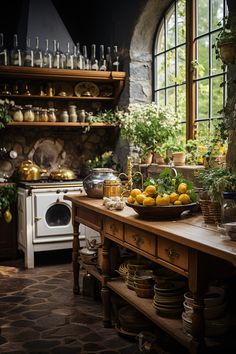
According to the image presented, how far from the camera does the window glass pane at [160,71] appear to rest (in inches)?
212

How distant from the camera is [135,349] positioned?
317 centimetres

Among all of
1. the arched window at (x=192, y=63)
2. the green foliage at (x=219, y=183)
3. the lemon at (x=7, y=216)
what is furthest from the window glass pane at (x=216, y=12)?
the lemon at (x=7, y=216)

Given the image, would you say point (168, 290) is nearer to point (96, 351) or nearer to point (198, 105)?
point (96, 351)

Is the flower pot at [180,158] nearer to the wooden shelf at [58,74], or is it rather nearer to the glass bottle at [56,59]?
the wooden shelf at [58,74]

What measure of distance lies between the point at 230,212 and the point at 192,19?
2.64 m

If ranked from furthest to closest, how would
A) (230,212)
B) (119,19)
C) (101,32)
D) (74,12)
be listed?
(74,12), (101,32), (119,19), (230,212)

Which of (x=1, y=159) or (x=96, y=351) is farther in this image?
(x=1, y=159)

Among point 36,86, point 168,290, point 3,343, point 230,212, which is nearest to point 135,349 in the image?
point 168,290

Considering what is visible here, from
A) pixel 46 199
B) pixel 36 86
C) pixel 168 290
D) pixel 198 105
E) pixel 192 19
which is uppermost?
pixel 192 19

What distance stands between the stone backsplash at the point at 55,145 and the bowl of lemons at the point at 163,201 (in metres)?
2.96

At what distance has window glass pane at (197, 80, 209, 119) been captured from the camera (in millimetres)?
4500

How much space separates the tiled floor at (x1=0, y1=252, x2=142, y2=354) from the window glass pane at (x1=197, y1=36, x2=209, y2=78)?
2281 millimetres

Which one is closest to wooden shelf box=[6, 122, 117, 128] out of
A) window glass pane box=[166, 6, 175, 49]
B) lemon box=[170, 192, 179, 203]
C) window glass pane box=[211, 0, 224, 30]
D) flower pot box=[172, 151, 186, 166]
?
window glass pane box=[166, 6, 175, 49]

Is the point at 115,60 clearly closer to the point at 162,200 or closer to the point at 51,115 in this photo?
the point at 51,115
